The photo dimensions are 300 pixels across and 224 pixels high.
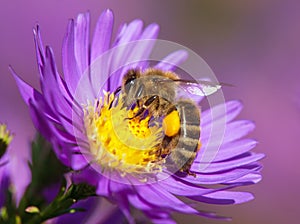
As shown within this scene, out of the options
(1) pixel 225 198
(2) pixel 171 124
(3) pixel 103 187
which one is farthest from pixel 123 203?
(2) pixel 171 124

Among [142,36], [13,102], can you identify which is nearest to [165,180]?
[142,36]

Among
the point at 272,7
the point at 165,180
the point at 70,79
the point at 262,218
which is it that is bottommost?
the point at 262,218

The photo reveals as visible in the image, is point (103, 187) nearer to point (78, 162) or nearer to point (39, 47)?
point (78, 162)

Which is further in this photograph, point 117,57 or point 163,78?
point 117,57

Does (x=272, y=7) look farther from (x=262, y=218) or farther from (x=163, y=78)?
(x=163, y=78)

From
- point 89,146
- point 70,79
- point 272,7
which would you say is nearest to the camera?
point 89,146

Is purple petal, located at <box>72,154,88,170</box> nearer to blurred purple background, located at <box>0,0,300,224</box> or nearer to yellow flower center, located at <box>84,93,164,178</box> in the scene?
yellow flower center, located at <box>84,93,164,178</box>

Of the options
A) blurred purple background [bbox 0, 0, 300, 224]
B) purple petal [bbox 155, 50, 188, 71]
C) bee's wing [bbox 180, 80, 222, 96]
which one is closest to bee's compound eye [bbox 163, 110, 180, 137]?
bee's wing [bbox 180, 80, 222, 96]

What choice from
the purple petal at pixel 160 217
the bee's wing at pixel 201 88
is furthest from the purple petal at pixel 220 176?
the purple petal at pixel 160 217
